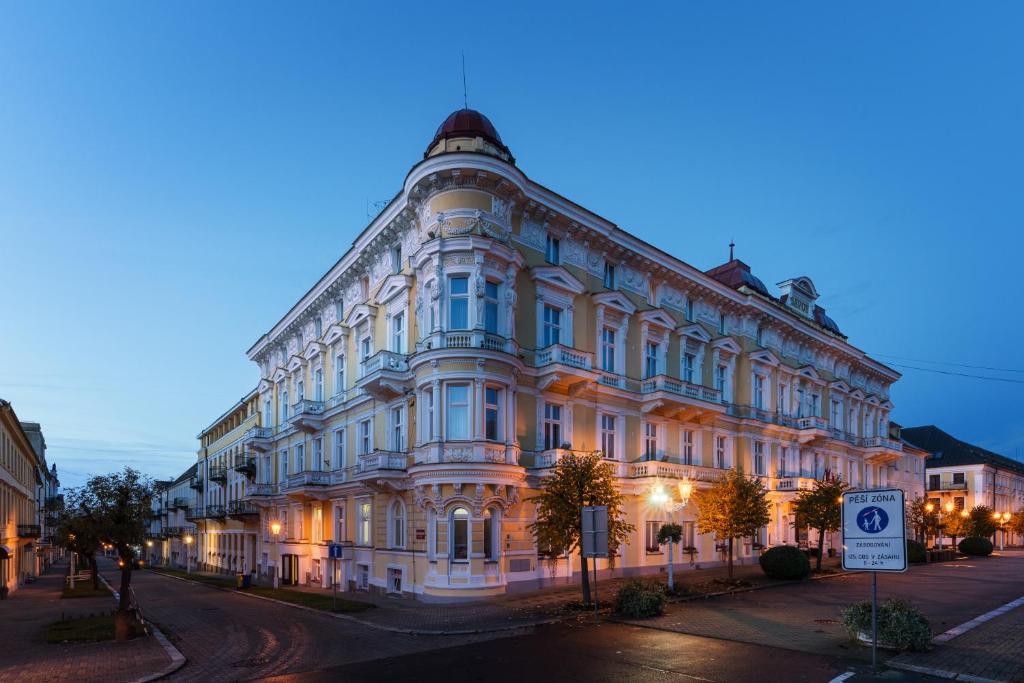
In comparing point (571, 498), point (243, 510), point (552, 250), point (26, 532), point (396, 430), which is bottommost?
point (26, 532)

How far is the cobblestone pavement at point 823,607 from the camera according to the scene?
16.3 meters

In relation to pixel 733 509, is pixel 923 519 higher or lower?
lower

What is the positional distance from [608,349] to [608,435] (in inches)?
152

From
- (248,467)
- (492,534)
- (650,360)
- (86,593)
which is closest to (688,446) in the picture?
(650,360)

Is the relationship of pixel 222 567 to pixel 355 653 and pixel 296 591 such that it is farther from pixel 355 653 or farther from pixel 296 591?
pixel 355 653

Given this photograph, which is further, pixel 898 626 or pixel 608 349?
pixel 608 349

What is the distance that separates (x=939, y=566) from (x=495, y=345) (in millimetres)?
29978

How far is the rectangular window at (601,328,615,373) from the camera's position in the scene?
30.7m

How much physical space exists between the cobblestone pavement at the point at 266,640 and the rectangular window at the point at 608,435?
13323 millimetres

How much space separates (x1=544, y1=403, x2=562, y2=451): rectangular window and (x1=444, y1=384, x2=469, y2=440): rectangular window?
4305mm

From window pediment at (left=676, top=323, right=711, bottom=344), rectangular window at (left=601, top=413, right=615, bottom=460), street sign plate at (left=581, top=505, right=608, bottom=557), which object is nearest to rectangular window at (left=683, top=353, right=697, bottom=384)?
window pediment at (left=676, top=323, right=711, bottom=344)

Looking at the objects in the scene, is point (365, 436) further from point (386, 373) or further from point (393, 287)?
point (393, 287)

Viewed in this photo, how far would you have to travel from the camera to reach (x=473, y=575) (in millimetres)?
23812

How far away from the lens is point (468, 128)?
27.7 m
